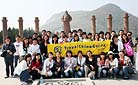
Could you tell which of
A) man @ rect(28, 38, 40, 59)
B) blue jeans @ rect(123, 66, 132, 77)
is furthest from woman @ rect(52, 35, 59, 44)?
blue jeans @ rect(123, 66, 132, 77)

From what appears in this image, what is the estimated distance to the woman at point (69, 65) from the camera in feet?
34.2

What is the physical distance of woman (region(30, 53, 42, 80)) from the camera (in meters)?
10.2

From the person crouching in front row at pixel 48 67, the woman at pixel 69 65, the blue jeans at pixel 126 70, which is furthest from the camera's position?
the woman at pixel 69 65

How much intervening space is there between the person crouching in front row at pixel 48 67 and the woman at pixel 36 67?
0.55ft

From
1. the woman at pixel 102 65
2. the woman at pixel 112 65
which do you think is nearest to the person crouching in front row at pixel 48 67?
the woman at pixel 102 65

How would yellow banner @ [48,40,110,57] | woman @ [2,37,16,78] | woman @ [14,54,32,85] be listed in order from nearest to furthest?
woman @ [14,54,32,85], woman @ [2,37,16,78], yellow banner @ [48,40,110,57]

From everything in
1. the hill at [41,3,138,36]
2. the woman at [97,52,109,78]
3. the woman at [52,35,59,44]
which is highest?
the hill at [41,3,138,36]

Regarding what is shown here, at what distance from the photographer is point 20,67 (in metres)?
9.87

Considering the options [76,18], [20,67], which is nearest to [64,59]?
[20,67]

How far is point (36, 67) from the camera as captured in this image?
10344 millimetres

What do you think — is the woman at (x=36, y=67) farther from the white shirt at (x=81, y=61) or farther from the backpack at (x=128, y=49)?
the backpack at (x=128, y=49)

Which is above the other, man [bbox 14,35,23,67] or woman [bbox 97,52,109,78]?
man [bbox 14,35,23,67]

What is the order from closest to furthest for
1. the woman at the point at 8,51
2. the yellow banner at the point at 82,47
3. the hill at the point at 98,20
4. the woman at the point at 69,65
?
the woman at the point at 69,65, the woman at the point at 8,51, the yellow banner at the point at 82,47, the hill at the point at 98,20

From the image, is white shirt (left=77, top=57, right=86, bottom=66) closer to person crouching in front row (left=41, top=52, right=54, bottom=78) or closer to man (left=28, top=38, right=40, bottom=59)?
person crouching in front row (left=41, top=52, right=54, bottom=78)
